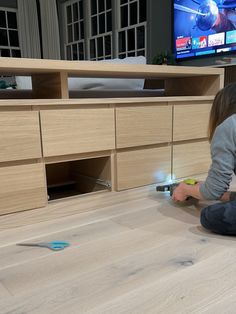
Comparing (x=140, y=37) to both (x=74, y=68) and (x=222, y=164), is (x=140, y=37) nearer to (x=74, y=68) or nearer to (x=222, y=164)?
(x=74, y=68)

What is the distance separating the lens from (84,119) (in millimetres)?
1070

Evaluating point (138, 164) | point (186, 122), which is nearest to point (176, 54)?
point (186, 122)

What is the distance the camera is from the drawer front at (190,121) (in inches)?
51.5

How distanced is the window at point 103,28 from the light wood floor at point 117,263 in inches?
121

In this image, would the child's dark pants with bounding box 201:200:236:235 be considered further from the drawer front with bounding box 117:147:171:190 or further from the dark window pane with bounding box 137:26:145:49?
the dark window pane with bounding box 137:26:145:49

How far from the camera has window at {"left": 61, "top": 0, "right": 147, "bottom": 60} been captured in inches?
149

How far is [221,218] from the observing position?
0.80 metres

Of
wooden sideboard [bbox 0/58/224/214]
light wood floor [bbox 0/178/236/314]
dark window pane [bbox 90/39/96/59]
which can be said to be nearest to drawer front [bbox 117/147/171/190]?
wooden sideboard [bbox 0/58/224/214]

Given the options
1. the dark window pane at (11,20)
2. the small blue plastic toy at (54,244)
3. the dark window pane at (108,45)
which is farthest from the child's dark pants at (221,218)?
the dark window pane at (11,20)

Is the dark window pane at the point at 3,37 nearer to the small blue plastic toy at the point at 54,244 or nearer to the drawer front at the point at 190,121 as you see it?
the drawer front at the point at 190,121

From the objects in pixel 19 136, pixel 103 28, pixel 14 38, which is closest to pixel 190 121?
pixel 19 136

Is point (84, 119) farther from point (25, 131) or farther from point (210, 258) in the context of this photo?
point (210, 258)

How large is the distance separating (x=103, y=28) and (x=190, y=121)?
3.46m

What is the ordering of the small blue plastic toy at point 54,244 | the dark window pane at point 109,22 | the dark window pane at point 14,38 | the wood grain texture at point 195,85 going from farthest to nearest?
the dark window pane at point 14,38 < the dark window pane at point 109,22 < the wood grain texture at point 195,85 < the small blue plastic toy at point 54,244
